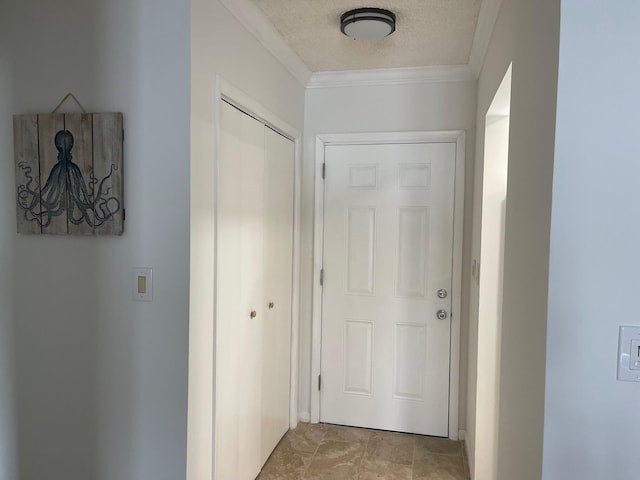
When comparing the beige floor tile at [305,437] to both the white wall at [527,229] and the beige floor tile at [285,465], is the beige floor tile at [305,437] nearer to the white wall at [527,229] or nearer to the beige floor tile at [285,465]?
the beige floor tile at [285,465]

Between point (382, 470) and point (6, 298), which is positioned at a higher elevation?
point (6, 298)

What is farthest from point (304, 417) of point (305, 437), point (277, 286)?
point (277, 286)

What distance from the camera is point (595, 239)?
3.09 feet

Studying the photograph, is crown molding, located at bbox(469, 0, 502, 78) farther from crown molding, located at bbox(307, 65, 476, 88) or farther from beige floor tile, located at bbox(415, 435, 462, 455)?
beige floor tile, located at bbox(415, 435, 462, 455)

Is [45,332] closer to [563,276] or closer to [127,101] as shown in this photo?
[127,101]

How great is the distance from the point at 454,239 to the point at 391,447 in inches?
53.0

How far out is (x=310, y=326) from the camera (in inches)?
121

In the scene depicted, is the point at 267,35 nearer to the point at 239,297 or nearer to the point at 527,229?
the point at 239,297

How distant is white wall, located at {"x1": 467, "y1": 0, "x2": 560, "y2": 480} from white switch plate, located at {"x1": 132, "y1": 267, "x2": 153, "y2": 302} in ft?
4.13

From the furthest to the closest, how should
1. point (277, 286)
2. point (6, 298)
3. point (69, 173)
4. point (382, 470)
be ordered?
point (277, 286) < point (382, 470) < point (6, 298) < point (69, 173)

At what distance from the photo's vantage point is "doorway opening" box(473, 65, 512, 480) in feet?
7.25

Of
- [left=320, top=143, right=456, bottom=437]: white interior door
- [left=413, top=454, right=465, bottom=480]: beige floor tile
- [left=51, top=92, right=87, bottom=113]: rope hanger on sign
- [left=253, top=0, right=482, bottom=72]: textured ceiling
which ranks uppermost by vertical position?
[left=253, top=0, right=482, bottom=72]: textured ceiling

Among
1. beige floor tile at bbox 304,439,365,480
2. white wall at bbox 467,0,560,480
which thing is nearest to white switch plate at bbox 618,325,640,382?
white wall at bbox 467,0,560,480

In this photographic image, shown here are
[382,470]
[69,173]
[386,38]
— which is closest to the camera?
[69,173]
